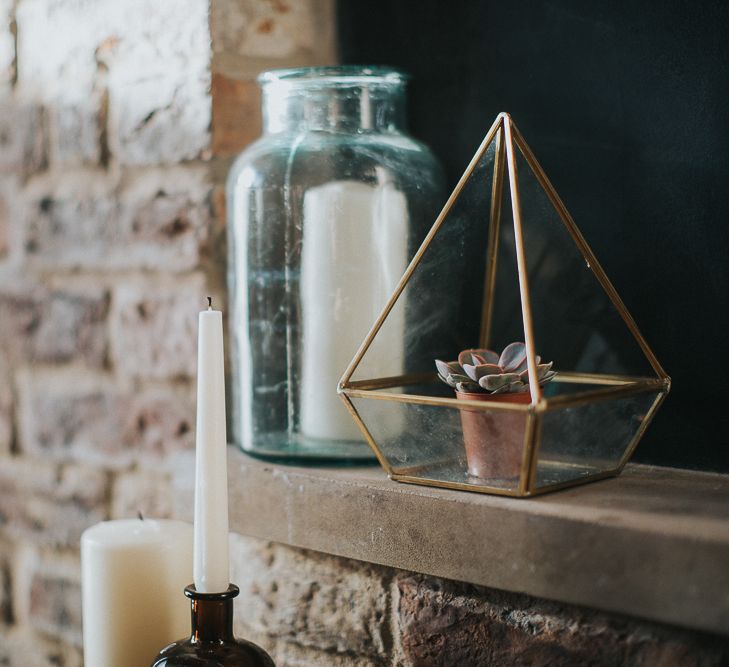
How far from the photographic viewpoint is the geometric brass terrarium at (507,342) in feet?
2.26

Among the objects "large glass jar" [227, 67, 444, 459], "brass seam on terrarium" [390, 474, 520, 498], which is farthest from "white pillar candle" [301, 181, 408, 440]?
"brass seam on terrarium" [390, 474, 520, 498]

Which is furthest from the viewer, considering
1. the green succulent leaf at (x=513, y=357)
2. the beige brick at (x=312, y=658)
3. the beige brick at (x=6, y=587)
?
the beige brick at (x=6, y=587)

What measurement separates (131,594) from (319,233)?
36 cm

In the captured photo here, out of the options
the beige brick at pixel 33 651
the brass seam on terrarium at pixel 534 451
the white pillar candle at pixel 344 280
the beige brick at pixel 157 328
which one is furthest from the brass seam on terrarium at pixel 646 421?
the beige brick at pixel 33 651

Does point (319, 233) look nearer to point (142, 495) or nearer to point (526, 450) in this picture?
point (526, 450)

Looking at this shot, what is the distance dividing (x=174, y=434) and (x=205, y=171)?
0.92 feet

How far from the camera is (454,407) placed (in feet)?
2.30

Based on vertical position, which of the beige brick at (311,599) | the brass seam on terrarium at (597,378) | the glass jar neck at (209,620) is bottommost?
the beige brick at (311,599)

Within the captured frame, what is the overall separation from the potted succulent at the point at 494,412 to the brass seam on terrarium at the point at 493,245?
5.1 inches

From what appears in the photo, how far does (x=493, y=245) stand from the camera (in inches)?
32.1

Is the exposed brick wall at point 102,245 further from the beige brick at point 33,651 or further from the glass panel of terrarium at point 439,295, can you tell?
the glass panel of terrarium at point 439,295

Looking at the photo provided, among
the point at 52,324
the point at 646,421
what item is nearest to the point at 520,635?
the point at 646,421

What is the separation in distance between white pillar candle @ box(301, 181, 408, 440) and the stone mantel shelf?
0.08 m

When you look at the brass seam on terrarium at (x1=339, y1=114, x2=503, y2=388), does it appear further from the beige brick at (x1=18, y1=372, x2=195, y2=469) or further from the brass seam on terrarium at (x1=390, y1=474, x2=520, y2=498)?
the beige brick at (x1=18, y1=372, x2=195, y2=469)
